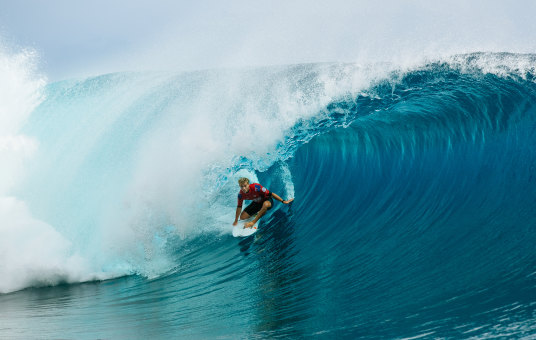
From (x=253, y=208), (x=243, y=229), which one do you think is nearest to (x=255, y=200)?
(x=253, y=208)

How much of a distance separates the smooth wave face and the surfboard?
13 cm

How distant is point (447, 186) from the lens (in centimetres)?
636

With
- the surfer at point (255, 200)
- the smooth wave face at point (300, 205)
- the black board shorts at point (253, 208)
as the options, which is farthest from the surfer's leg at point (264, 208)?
the smooth wave face at point (300, 205)

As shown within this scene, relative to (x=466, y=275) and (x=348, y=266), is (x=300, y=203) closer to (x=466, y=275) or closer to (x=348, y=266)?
(x=348, y=266)

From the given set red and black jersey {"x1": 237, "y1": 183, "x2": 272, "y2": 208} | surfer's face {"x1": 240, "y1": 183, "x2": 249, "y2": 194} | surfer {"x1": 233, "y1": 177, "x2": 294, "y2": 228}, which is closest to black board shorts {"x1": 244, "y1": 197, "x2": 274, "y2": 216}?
surfer {"x1": 233, "y1": 177, "x2": 294, "y2": 228}

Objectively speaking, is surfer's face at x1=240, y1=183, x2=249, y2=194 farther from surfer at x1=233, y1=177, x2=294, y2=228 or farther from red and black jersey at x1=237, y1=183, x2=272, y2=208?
red and black jersey at x1=237, y1=183, x2=272, y2=208

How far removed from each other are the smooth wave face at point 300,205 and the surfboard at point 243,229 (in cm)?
13

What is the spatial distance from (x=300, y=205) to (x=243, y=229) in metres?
1.05

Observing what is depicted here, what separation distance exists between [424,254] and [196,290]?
2616 millimetres

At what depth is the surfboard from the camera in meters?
6.76

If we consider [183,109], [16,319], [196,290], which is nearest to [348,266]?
[196,290]

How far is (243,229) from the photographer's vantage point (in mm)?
6840

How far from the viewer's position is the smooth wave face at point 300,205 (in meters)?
3.94

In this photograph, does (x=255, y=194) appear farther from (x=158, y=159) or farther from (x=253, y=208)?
(x=158, y=159)
